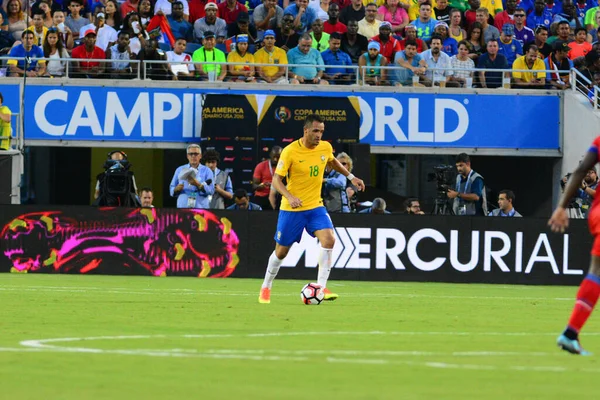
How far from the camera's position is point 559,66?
28.4 metres

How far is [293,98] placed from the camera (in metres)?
26.7

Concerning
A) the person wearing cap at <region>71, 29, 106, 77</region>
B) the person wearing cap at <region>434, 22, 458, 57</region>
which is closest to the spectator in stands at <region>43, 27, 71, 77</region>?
the person wearing cap at <region>71, 29, 106, 77</region>

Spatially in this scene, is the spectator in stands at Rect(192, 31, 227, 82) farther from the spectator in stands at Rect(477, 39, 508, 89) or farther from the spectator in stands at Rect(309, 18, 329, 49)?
the spectator in stands at Rect(477, 39, 508, 89)

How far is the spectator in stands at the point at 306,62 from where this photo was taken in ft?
86.8

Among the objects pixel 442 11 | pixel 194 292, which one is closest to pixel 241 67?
pixel 442 11

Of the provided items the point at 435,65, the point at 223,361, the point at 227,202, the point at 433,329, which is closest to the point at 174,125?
the point at 227,202

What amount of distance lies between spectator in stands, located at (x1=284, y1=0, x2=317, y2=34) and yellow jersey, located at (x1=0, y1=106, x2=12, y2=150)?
6592 mm

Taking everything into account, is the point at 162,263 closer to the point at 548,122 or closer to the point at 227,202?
the point at 227,202

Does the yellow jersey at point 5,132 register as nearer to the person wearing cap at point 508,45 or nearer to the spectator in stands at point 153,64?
the spectator in stands at point 153,64

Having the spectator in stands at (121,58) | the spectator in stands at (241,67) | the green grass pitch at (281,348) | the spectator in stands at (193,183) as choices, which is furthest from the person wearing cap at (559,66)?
the green grass pitch at (281,348)

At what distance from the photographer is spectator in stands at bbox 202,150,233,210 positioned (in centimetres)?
2258

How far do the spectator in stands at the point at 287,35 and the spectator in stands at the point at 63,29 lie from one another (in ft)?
13.8

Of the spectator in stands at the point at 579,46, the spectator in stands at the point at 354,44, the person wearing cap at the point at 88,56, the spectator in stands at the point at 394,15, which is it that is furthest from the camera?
the spectator in stands at the point at 579,46

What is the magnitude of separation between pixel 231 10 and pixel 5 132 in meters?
5.92
